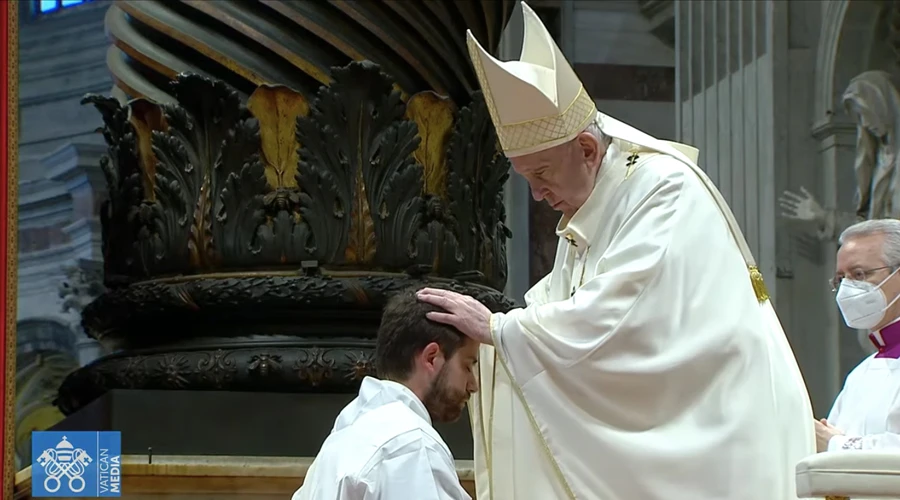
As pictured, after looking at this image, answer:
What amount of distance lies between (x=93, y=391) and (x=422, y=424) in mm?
1899

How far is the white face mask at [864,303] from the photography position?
13.2 feet

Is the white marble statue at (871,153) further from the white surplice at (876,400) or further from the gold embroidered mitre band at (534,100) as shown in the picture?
the gold embroidered mitre band at (534,100)

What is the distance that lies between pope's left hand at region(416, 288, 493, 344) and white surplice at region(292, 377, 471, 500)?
31 centimetres

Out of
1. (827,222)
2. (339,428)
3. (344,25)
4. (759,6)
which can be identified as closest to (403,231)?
(344,25)

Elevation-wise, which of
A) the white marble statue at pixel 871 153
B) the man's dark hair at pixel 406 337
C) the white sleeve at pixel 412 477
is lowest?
the white sleeve at pixel 412 477

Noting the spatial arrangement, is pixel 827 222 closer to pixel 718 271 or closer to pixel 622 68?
pixel 622 68

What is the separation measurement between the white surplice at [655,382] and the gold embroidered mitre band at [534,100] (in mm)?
234

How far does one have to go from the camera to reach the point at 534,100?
11.5 ft

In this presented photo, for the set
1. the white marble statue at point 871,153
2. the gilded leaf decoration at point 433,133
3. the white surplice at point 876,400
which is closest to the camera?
the white surplice at point 876,400

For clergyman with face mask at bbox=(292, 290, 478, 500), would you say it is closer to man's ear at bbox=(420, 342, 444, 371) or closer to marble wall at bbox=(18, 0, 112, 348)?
man's ear at bbox=(420, 342, 444, 371)

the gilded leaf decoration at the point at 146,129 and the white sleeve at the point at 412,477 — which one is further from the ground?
the gilded leaf decoration at the point at 146,129

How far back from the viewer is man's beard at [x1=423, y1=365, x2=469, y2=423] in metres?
3.05

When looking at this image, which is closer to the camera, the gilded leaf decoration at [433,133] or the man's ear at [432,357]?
the man's ear at [432,357]

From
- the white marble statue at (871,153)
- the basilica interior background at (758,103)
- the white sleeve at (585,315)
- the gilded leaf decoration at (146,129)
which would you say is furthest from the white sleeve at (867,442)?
the white marble statue at (871,153)
